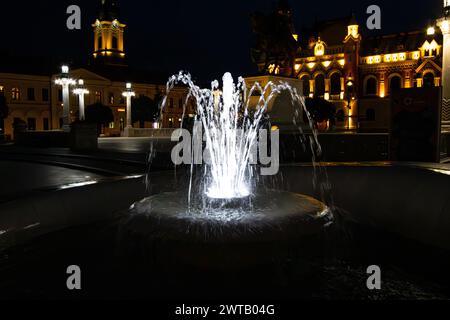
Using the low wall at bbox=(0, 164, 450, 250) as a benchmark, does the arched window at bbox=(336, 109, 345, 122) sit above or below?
above

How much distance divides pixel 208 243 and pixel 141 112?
62901 millimetres

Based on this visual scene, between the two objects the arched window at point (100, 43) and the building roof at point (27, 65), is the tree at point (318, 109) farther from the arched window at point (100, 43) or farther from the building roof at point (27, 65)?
the arched window at point (100, 43)

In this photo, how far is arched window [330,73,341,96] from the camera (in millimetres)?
73688

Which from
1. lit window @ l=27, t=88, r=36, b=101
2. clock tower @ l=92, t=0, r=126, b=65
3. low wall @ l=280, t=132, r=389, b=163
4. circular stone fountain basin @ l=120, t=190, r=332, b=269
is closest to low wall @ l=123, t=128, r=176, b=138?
low wall @ l=280, t=132, r=389, b=163

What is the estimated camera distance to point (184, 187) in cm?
874

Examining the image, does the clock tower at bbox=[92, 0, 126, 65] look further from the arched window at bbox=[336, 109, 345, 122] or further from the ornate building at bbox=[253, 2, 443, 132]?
the arched window at bbox=[336, 109, 345, 122]

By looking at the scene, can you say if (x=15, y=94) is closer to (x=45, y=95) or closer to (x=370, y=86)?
(x=45, y=95)

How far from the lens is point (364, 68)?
73.1 meters

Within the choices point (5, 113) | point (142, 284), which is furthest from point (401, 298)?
point (5, 113)

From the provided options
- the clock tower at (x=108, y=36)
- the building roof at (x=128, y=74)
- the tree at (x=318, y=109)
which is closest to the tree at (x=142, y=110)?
the building roof at (x=128, y=74)

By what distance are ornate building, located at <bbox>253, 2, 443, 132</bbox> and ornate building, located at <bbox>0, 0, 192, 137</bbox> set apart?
2489 cm

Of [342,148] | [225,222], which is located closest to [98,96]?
[342,148]

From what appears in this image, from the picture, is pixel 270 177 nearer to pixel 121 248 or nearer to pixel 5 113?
pixel 121 248

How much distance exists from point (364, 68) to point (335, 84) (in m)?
5.23
